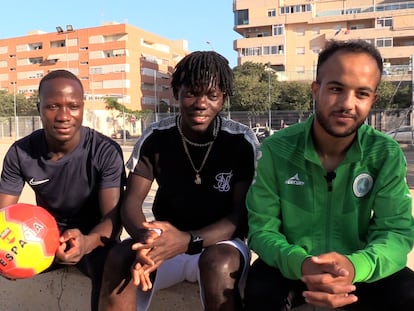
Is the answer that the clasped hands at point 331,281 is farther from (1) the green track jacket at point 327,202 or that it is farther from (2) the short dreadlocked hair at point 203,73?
(2) the short dreadlocked hair at point 203,73

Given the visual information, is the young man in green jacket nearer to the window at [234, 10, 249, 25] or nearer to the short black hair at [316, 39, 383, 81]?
the short black hair at [316, 39, 383, 81]

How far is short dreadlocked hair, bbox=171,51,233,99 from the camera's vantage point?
8.74 ft

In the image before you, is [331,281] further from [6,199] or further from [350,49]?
[6,199]

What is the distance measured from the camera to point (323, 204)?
2.20 meters

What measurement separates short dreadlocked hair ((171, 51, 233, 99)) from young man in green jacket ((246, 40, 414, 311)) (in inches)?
22.4

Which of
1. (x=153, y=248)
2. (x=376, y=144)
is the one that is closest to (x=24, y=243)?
(x=153, y=248)

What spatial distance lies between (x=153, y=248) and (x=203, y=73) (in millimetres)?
1074

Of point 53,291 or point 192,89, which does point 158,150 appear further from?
point 53,291

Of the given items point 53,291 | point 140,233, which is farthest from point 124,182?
point 53,291

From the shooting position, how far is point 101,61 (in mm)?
66125

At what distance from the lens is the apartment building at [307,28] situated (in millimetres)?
52781

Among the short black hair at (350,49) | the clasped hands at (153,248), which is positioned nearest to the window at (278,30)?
the short black hair at (350,49)

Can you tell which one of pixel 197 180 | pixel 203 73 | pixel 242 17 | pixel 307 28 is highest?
pixel 242 17

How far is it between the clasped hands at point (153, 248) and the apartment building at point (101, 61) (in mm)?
57547
